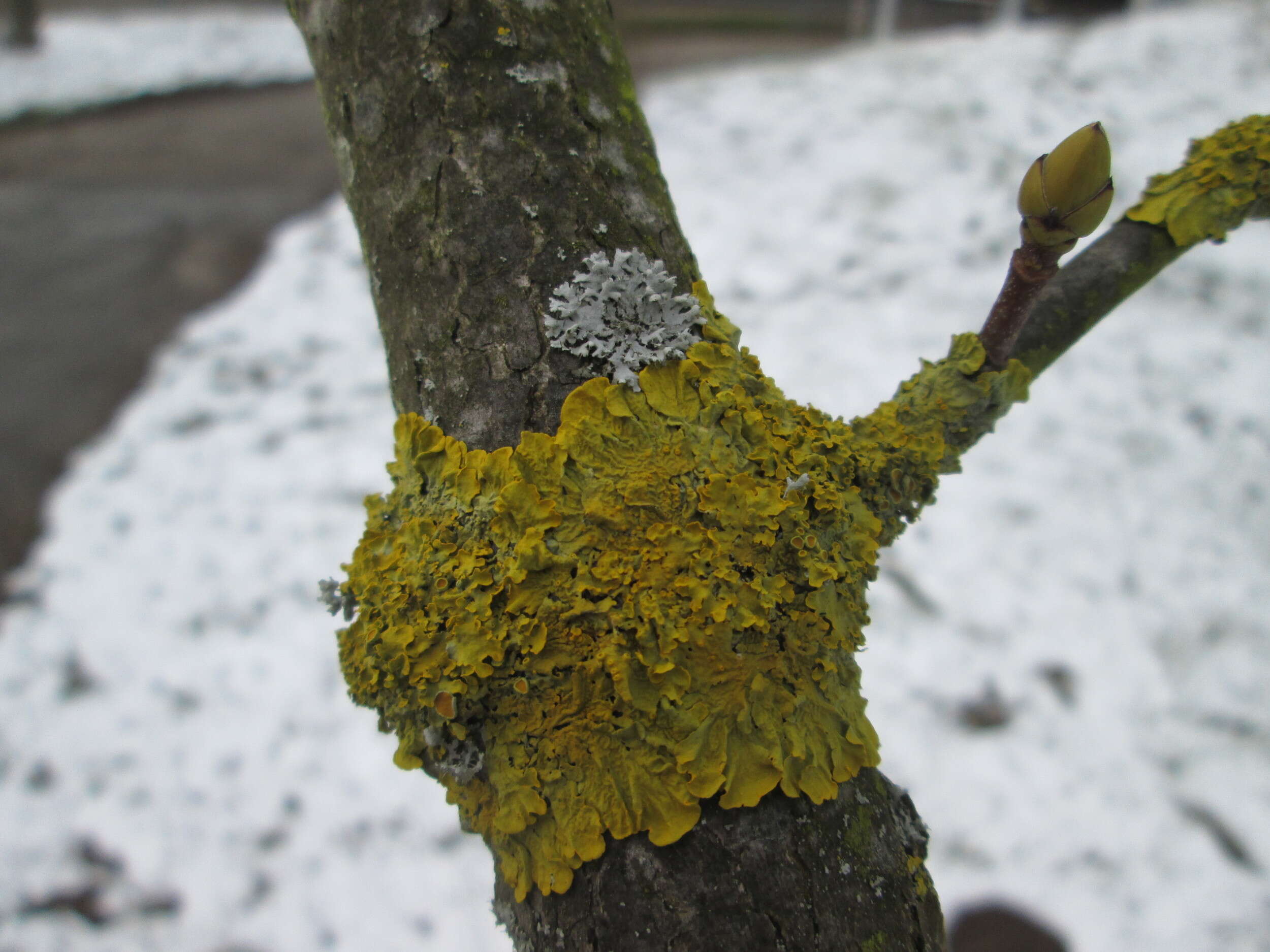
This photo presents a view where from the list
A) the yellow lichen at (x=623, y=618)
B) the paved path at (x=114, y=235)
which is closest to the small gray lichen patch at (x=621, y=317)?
the yellow lichen at (x=623, y=618)

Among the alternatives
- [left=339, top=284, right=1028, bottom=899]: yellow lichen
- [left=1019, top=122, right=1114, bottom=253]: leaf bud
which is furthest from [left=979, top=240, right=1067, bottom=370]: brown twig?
[left=339, top=284, right=1028, bottom=899]: yellow lichen

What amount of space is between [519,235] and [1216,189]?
73 cm

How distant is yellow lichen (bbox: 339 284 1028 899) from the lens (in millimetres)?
655

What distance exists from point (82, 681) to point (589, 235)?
2.67 metres

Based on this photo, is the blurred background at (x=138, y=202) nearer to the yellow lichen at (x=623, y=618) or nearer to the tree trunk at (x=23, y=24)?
the tree trunk at (x=23, y=24)

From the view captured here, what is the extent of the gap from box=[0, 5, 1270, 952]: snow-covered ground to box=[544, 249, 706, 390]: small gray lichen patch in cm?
4

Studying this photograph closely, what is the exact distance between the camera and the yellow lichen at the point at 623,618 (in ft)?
2.15

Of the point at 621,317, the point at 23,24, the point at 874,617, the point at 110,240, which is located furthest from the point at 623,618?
the point at 23,24

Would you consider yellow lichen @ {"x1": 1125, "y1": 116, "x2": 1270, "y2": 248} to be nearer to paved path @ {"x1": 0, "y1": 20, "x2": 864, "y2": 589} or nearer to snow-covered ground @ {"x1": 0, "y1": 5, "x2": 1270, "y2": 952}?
snow-covered ground @ {"x1": 0, "y1": 5, "x2": 1270, "y2": 952}

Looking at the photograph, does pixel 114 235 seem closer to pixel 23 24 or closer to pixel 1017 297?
pixel 23 24

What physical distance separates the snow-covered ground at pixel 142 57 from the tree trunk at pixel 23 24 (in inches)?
3.3

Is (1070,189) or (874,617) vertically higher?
(874,617)

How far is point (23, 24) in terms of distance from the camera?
7.37 metres

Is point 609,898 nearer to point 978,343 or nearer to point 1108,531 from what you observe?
A: point 978,343
